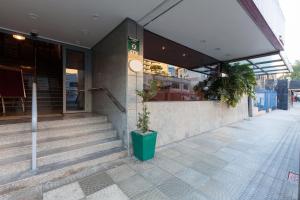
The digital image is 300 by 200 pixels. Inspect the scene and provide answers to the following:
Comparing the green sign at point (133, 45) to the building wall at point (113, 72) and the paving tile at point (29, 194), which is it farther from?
the paving tile at point (29, 194)

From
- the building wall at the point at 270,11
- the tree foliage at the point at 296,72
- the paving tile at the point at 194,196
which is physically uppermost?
the tree foliage at the point at 296,72

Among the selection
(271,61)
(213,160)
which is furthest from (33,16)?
(271,61)

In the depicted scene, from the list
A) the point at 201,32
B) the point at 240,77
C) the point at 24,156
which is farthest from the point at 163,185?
the point at 240,77


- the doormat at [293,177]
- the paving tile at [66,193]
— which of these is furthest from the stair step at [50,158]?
the doormat at [293,177]

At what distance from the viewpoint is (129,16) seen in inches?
120

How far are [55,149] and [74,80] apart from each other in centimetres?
263

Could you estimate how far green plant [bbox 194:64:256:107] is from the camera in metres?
5.72

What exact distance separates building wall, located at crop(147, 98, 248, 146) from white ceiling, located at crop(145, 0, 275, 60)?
1.83 m

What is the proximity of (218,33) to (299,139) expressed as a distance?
4.09 meters

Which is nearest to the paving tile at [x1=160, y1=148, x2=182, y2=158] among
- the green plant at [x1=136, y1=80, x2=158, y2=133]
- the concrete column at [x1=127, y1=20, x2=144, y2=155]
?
the green plant at [x1=136, y1=80, x2=158, y2=133]

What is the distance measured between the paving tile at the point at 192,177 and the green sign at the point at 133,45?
2.57 meters

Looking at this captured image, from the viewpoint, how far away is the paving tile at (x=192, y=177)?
2252mm

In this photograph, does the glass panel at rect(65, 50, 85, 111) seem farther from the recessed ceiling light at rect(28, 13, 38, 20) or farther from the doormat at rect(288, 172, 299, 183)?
the doormat at rect(288, 172, 299, 183)

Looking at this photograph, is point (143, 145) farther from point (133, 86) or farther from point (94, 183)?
point (133, 86)
